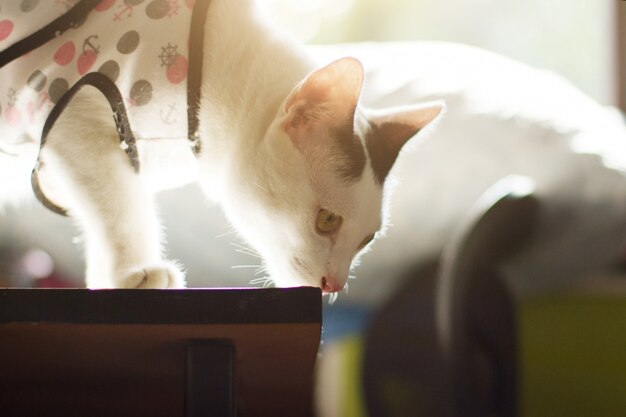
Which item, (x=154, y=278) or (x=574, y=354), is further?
(x=574, y=354)

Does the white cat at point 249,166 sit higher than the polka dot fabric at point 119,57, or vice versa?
the polka dot fabric at point 119,57

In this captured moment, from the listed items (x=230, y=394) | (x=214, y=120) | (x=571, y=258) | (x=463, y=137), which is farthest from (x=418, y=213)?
(x=230, y=394)

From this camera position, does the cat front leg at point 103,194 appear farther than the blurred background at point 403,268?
No

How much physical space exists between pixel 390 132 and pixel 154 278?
290 mm

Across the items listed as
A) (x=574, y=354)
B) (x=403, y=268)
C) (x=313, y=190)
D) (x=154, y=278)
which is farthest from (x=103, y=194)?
(x=574, y=354)

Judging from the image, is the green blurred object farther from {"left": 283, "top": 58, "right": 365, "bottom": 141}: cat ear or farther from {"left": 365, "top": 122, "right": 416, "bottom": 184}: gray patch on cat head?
{"left": 283, "top": 58, "right": 365, "bottom": 141}: cat ear

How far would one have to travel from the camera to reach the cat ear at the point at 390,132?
774mm

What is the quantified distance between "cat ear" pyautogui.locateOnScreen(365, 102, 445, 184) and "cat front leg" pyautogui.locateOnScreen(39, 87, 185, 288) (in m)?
0.24

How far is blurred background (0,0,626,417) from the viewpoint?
42.1 inches

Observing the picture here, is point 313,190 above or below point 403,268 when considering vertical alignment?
above

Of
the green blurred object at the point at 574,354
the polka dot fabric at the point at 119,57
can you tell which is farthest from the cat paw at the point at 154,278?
the green blurred object at the point at 574,354

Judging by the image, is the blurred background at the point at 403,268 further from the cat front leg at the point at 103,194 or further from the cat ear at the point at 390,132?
the cat ear at the point at 390,132

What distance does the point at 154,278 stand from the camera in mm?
742

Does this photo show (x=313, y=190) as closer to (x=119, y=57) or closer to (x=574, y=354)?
(x=119, y=57)
